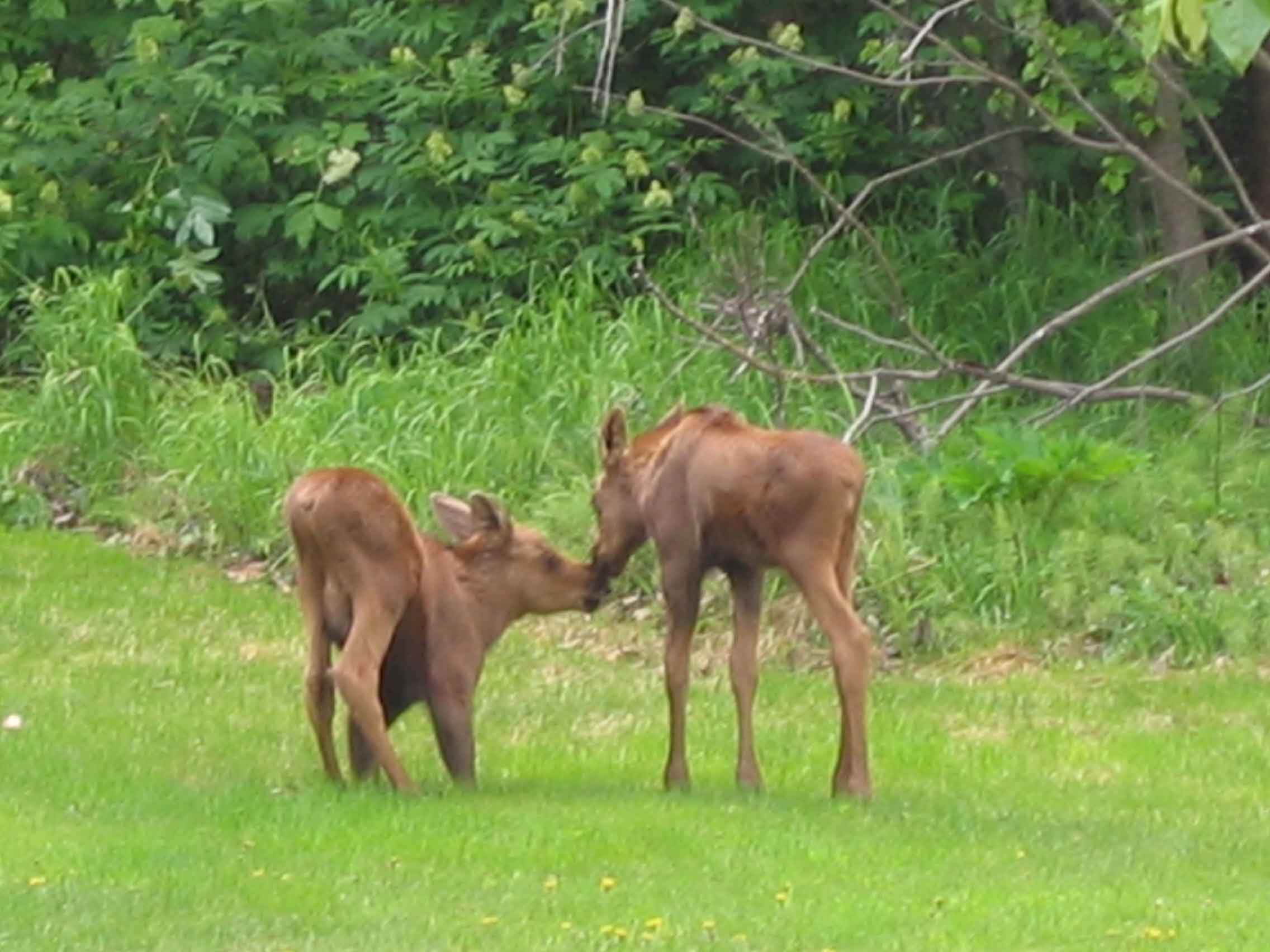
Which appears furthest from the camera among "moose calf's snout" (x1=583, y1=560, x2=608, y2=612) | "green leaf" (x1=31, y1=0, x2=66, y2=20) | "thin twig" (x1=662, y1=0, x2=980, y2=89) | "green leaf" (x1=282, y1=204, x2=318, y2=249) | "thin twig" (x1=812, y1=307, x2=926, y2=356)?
"green leaf" (x1=31, y1=0, x2=66, y2=20)

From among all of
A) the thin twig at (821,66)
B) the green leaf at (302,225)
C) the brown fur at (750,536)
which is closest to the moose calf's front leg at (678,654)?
the brown fur at (750,536)

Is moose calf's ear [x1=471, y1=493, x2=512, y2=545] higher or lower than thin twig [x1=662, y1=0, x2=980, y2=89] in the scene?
lower

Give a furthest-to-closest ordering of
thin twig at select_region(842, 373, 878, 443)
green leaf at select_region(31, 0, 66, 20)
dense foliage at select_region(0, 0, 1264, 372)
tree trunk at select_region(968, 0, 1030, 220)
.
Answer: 1. green leaf at select_region(31, 0, 66, 20)
2. tree trunk at select_region(968, 0, 1030, 220)
3. dense foliage at select_region(0, 0, 1264, 372)
4. thin twig at select_region(842, 373, 878, 443)

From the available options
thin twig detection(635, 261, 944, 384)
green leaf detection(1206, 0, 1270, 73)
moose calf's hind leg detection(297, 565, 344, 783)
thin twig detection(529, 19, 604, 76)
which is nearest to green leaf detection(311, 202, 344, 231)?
thin twig detection(529, 19, 604, 76)

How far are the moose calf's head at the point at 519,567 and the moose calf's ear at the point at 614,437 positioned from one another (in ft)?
1.35

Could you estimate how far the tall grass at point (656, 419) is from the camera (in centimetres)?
1279

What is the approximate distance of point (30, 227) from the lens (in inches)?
692

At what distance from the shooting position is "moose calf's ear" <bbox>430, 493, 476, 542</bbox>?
10.1 m

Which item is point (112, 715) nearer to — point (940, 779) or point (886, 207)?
point (940, 779)

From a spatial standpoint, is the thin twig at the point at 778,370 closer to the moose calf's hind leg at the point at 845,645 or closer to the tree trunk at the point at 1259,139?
the moose calf's hind leg at the point at 845,645

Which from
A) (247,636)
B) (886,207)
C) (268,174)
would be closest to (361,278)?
(268,174)

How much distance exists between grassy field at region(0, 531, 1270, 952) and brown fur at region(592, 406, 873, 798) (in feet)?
1.04

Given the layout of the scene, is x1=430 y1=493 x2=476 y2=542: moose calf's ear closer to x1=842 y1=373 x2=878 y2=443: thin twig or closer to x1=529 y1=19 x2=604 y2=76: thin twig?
x1=842 y1=373 x2=878 y2=443: thin twig

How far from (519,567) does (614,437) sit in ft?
1.88
